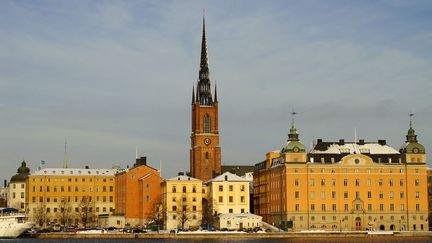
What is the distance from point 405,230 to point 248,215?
26.9m

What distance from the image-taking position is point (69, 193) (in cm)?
17950

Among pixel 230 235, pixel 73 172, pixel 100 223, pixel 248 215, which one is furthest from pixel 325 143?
pixel 73 172

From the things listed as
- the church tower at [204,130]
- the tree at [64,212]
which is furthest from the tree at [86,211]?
the church tower at [204,130]

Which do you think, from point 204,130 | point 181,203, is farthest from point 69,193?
point 181,203

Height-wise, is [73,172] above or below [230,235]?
above

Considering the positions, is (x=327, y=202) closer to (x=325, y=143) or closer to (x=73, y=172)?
(x=325, y=143)

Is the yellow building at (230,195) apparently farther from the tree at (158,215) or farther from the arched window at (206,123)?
the arched window at (206,123)

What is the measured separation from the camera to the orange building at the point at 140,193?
154 meters

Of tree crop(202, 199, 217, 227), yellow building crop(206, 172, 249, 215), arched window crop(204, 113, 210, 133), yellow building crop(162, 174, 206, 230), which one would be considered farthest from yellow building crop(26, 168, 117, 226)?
yellow building crop(206, 172, 249, 215)

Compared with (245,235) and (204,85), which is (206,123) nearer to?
(204,85)

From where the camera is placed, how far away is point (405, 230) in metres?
141

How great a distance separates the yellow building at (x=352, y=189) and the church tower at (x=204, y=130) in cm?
3591

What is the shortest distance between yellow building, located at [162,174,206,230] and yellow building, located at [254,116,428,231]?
50.0ft

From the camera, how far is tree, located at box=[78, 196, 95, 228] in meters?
166
